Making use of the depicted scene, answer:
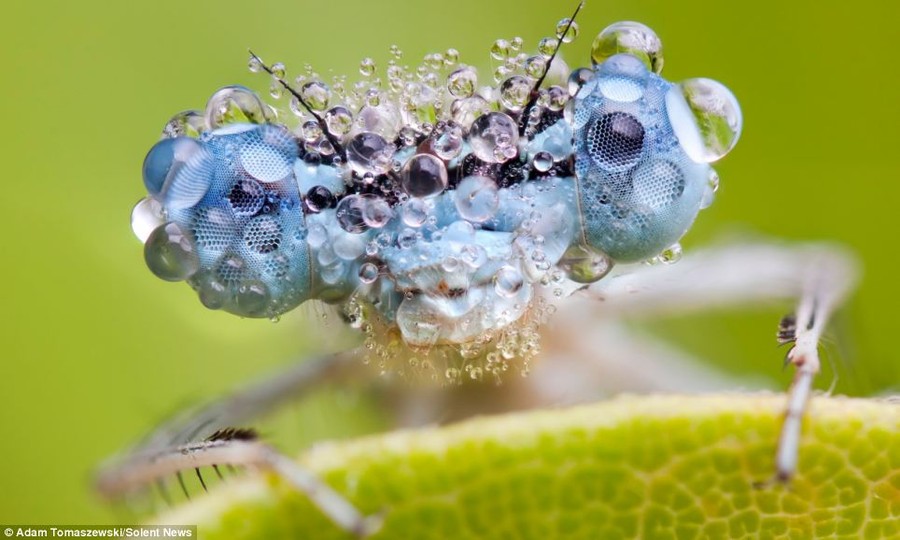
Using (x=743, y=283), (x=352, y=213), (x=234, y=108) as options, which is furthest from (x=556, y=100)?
(x=743, y=283)

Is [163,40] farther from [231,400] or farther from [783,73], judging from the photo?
[783,73]

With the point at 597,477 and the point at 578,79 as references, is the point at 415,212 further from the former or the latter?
the point at 597,477

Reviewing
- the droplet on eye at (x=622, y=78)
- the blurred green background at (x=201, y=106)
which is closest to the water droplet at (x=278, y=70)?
the droplet on eye at (x=622, y=78)

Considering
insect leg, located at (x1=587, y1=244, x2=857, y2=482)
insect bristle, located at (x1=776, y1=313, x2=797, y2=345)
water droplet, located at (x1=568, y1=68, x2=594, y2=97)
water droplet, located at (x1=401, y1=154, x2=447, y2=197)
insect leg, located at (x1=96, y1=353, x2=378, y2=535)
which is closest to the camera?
insect leg, located at (x1=96, y1=353, x2=378, y2=535)

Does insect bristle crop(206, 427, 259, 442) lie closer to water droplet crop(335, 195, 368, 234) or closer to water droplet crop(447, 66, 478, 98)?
water droplet crop(335, 195, 368, 234)

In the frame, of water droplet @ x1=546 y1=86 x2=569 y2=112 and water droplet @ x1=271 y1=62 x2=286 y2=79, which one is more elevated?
water droplet @ x1=271 y1=62 x2=286 y2=79

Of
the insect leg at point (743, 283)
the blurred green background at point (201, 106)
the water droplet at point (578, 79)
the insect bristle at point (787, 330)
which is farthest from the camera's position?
the blurred green background at point (201, 106)

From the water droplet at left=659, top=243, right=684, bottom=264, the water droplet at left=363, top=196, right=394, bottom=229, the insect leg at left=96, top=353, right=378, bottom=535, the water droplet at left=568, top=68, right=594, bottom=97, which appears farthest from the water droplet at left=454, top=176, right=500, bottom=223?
the insect leg at left=96, top=353, right=378, bottom=535

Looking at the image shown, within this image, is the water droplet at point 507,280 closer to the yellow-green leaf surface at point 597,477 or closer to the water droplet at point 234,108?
the yellow-green leaf surface at point 597,477

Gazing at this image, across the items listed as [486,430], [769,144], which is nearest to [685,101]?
[486,430]
